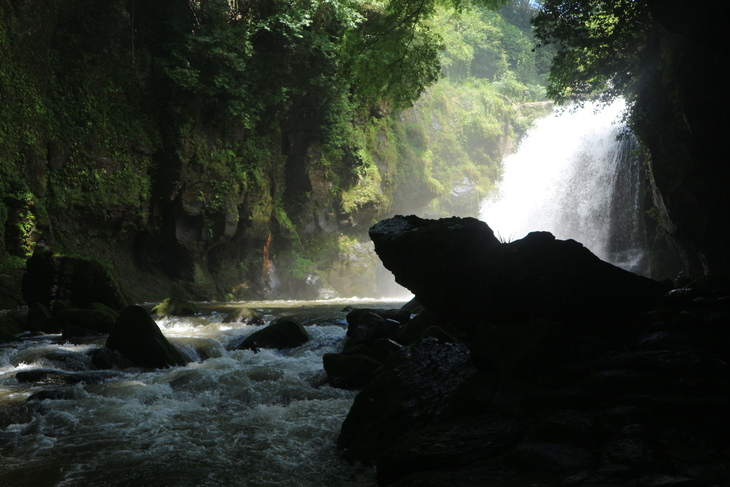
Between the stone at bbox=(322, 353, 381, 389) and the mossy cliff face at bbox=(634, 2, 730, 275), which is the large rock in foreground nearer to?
the stone at bbox=(322, 353, 381, 389)

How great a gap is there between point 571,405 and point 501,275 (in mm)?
1765

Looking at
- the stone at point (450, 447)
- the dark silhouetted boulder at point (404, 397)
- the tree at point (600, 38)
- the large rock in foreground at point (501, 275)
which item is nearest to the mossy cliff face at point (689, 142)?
the tree at point (600, 38)

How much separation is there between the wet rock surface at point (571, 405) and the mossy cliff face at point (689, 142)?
6.73m

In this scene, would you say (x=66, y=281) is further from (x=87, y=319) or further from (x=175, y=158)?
(x=175, y=158)

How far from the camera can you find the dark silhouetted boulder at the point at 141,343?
779cm

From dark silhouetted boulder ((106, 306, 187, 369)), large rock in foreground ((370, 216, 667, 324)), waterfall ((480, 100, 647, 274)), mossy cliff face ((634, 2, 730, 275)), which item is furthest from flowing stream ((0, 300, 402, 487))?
waterfall ((480, 100, 647, 274))

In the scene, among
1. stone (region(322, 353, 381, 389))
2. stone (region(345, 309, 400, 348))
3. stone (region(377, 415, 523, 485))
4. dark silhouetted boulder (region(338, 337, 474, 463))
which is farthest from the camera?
stone (region(345, 309, 400, 348))

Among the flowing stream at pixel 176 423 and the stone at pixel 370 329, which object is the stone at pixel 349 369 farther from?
the stone at pixel 370 329

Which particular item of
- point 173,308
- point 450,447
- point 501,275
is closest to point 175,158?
point 173,308

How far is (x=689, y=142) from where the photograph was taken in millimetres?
10828

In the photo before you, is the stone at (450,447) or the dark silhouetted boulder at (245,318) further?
the dark silhouetted boulder at (245,318)

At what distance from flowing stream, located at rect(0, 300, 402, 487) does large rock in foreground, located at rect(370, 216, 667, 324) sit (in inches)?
72.3

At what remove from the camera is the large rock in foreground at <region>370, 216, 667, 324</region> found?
4.72m

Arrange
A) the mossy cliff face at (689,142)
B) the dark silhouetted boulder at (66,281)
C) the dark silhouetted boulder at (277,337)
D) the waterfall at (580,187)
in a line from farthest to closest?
the waterfall at (580,187) → the dark silhouetted boulder at (66,281) → the mossy cliff face at (689,142) → the dark silhouetted boulder at (277,337)
